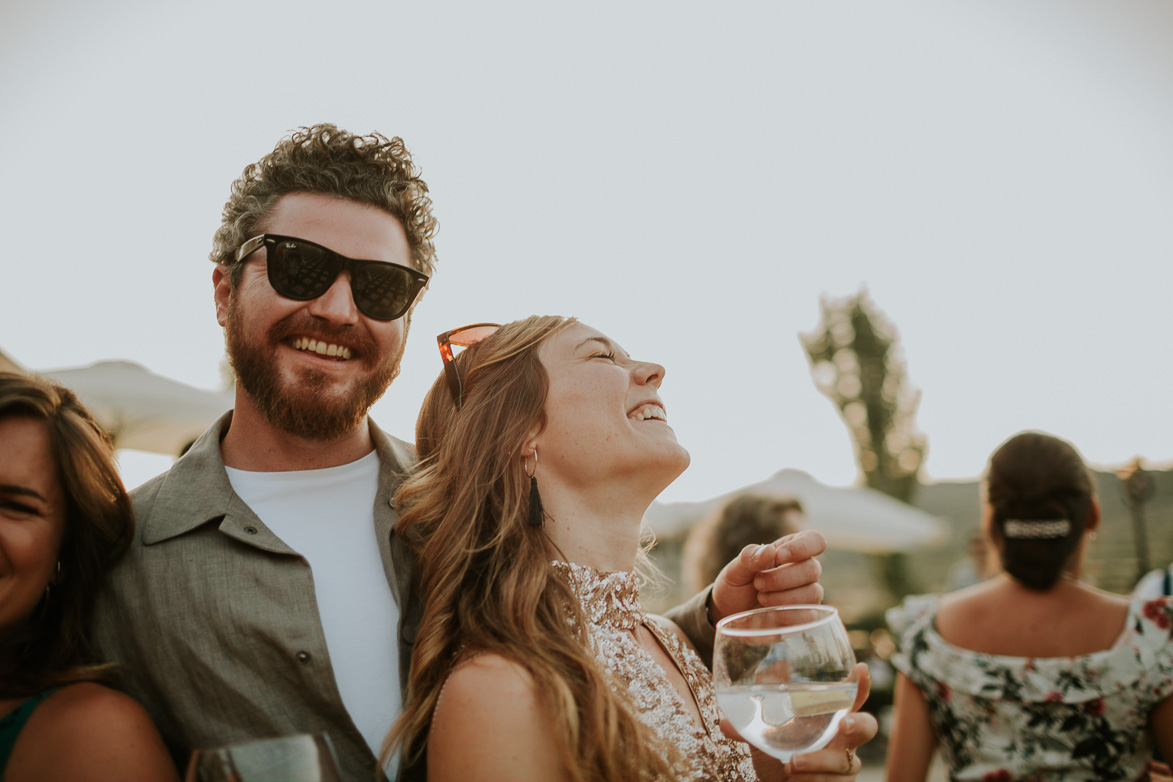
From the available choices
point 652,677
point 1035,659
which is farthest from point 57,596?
point 1035,659

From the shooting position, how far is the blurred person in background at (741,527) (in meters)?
5.09

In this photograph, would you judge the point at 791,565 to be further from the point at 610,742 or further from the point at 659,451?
the point at 610,742

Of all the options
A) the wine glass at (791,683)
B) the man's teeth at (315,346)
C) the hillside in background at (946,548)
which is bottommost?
the hillside in background at (946,548)

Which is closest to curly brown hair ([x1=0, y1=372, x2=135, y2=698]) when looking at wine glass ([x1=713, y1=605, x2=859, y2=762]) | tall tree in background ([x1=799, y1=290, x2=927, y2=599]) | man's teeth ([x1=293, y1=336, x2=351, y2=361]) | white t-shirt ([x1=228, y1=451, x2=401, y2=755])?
white t-shirt ([x1=228, y1=451, x2=401, y2=755])

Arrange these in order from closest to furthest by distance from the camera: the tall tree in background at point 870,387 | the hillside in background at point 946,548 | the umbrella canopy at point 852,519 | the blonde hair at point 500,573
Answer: the blonde hair at point 500,573 < the hillside in background at point 946,548 < the umbrella canopy at point 852,519 < the tall tree in background at point 870,387

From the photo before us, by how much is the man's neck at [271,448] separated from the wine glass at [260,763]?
156cm

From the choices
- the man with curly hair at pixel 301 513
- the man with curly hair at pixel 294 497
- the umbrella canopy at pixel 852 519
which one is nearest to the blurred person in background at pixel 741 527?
the man with curly hair at pixel 301 513

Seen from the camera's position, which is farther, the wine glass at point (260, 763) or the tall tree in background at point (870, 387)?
the tall tree in background at point (870, 387)

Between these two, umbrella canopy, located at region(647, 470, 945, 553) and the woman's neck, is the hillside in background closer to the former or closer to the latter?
the woman's neck

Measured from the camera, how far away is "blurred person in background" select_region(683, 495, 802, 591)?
5.09 m

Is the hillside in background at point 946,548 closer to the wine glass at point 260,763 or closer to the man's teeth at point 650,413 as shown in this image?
the man's teeth at point 650,413

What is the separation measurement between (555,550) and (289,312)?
121 cm

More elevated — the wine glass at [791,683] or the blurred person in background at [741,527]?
the wine glass at [791,683]

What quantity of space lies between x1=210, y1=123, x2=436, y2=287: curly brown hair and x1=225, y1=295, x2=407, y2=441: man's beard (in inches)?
13.7
